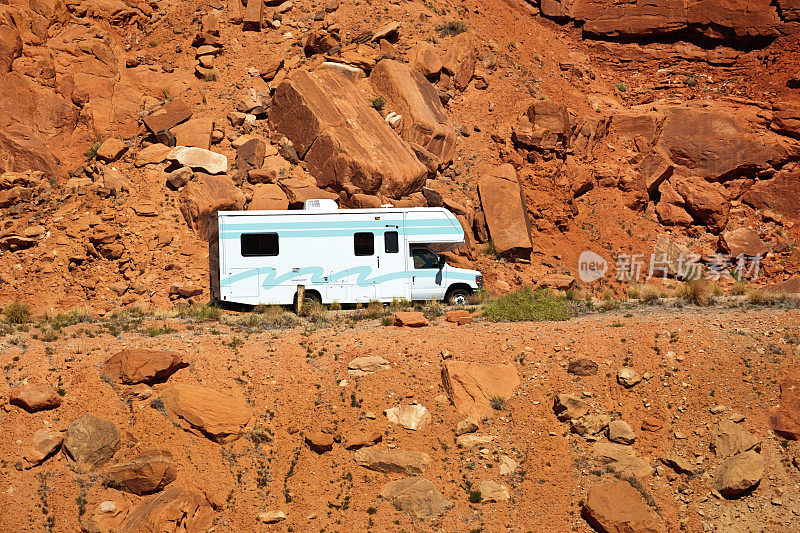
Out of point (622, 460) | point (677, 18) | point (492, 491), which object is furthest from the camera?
point (677, 18)

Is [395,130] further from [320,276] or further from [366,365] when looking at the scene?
[366,365]

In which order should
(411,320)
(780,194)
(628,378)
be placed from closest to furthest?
1. (628,378)
2. (411,320)
3. (780,194)

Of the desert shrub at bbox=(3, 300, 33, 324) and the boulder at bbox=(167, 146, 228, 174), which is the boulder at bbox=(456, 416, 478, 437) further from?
the boulder at bbox=(167, 146, 228, 174)

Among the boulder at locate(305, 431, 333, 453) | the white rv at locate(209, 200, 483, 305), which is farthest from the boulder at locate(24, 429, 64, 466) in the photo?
the white rv at locate(209, 200, 483, 305)

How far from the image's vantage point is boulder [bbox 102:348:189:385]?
11.7 meters

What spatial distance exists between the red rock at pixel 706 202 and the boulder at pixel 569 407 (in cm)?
2077

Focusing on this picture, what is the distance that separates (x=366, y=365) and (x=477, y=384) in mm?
2080


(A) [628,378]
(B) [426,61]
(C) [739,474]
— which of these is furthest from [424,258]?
(B) [426,61]

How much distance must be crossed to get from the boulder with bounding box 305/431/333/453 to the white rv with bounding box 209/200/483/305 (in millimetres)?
8004

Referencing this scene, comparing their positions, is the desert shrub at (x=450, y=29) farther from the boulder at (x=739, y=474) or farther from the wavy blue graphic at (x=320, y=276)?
the boulder at (x=739, y=474)

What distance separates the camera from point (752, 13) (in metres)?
34.7

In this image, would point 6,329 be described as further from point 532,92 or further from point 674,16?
point 674,16

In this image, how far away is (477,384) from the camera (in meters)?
12.3

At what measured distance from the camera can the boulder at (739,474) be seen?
10227 mm
